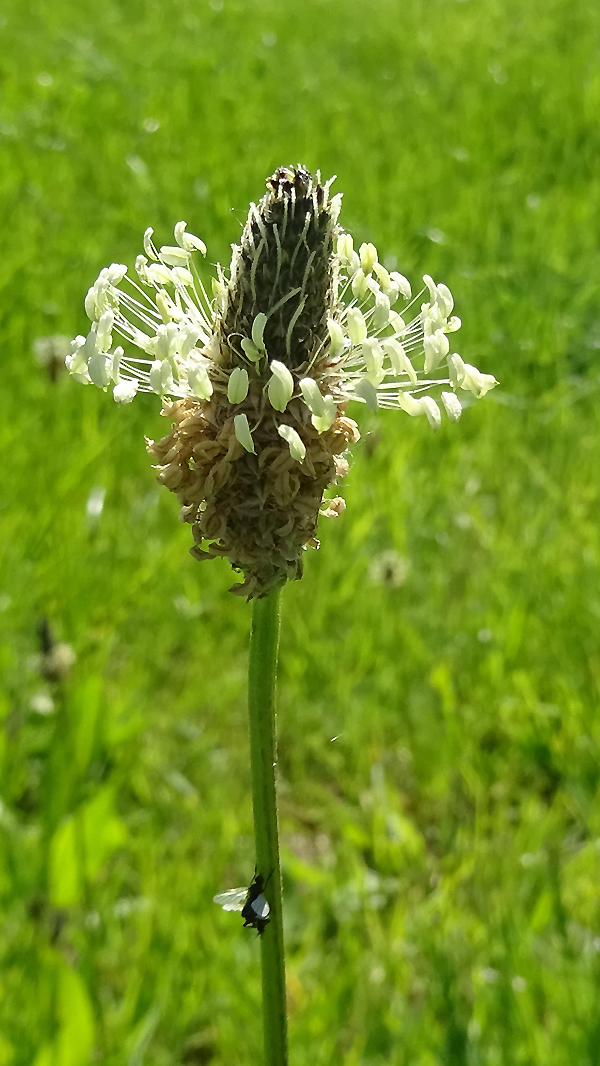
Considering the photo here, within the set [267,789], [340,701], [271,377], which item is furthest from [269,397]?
[340,701]

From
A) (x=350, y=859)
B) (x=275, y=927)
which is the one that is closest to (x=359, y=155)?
(x=350, y=859)

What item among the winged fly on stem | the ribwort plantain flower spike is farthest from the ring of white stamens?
the winged fly on stem

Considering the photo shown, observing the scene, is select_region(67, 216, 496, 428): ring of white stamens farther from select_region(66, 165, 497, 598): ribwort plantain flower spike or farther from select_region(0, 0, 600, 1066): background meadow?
select_region(0, 0, 600, 1066): background meadow

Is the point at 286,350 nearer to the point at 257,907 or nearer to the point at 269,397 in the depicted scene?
the point at 269,397

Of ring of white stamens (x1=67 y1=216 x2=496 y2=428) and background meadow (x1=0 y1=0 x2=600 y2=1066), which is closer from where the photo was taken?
ring of white stamens (x1=67 y1=216 x2=496 y2=428)

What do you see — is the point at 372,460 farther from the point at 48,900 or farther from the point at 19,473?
the point at 48,900

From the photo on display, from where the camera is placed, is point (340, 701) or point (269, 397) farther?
point (340, 701)

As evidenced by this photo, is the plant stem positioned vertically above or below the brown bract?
below
